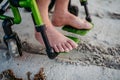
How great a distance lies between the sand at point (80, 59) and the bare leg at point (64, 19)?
13 centimetres

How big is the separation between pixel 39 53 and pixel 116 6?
0.97 m

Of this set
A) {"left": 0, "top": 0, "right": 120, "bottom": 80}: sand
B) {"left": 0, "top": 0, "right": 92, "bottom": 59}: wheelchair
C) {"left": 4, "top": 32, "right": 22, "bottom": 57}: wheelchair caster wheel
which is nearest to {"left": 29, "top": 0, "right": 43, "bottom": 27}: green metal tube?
{"left": 0, "top": 0, "right": 92, "bottom": 59}: wheelchair

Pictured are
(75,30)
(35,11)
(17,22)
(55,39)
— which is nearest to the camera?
(35,11)

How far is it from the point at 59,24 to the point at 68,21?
3.0 inches

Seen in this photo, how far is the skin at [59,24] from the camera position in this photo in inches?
70.2

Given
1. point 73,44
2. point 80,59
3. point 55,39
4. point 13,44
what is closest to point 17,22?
point 13,44

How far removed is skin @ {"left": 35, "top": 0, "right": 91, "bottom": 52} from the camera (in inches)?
70.2

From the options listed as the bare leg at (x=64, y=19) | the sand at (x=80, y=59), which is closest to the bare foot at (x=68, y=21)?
the bare leg at (x=64, y=19)

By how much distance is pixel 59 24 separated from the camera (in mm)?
2041

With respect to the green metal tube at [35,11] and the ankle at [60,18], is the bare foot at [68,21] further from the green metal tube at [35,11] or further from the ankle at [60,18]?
the green metal tube at [35,11]

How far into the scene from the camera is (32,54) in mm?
1912

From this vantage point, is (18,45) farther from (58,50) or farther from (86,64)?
(86,64)

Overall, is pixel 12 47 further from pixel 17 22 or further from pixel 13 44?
pixel 17 22

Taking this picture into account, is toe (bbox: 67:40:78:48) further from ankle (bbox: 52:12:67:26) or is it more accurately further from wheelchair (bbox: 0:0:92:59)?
ankle (bbox: 52:12:67:26)
